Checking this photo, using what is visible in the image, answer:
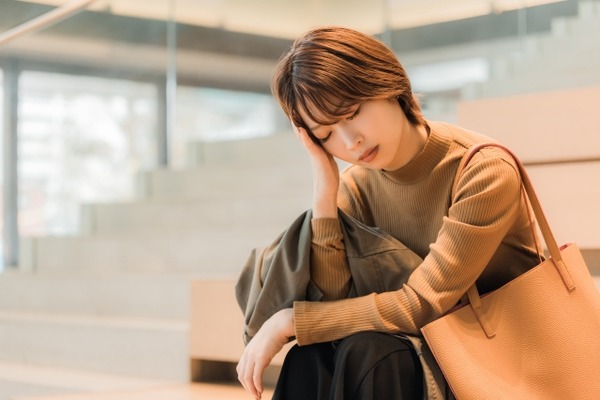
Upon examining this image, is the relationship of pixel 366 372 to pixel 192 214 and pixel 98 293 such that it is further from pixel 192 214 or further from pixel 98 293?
pixel 192 214

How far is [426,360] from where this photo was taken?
1250 mm

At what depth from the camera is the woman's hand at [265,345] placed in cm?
134

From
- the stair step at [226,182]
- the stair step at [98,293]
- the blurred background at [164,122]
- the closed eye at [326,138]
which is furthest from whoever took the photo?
the stair step at [226,182]

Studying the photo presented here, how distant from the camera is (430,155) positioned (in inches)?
53.7

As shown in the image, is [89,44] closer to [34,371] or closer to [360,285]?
[34,371]

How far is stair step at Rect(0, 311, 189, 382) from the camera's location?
8.04ft

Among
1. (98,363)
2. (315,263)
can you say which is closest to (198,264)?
(98,363)

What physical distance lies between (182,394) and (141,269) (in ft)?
3.63

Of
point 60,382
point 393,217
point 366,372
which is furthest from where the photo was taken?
point 60,382

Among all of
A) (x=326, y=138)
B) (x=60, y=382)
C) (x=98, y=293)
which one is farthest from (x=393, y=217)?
(x=98, y=293)

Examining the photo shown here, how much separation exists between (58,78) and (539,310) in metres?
2.81

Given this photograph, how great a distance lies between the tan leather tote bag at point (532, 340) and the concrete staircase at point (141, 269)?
4.14ft

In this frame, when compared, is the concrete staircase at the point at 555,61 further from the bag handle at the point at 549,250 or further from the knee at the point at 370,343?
the knee at the point at 370,343

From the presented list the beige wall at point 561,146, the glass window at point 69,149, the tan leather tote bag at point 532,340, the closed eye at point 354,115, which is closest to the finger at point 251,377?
the tan leather tote bag at point 532,340
